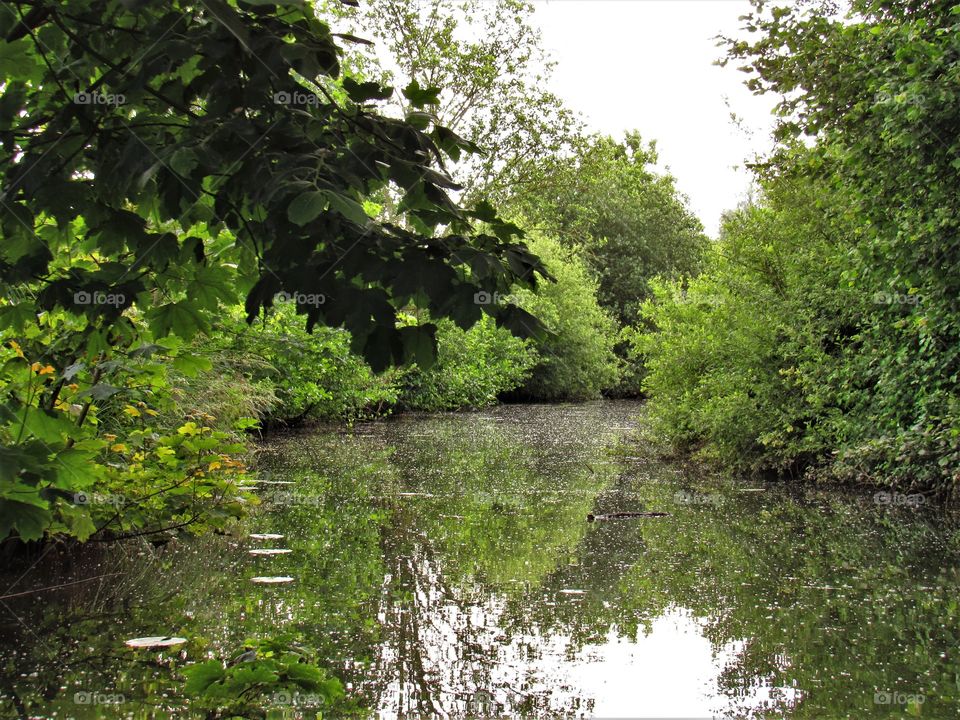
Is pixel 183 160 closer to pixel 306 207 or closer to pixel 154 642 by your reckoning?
pixel 306 207

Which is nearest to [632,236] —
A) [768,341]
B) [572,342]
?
[572,342]

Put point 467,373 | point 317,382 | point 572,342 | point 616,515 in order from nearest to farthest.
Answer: point 616,515 < point 317,382 < point 467,373 < point 572,342

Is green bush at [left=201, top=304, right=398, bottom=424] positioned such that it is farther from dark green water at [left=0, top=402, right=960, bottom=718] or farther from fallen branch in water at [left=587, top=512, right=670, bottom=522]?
dark green water at [left=0, top=402, right=960, bottom=718]

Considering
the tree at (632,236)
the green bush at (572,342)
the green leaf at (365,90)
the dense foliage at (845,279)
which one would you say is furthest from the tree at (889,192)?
the tree at (632,236)

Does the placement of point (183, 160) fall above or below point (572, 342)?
below

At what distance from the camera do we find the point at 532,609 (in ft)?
16.0

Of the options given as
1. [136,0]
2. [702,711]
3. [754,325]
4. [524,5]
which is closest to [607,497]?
[754,325]

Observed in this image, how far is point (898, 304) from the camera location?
8.88 meters

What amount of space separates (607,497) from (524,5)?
18.2 m

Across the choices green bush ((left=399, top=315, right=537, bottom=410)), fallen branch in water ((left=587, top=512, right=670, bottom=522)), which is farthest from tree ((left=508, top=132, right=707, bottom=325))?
fallen branch in water ((left=587, top=512, right=670, bottom=522))

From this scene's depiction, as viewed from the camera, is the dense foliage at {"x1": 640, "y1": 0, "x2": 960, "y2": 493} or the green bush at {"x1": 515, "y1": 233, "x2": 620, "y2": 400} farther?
the green bush at {"x1": 515, "y1": 233, "x2": 620, "y2": 400}

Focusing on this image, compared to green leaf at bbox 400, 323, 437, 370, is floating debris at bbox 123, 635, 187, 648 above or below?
below

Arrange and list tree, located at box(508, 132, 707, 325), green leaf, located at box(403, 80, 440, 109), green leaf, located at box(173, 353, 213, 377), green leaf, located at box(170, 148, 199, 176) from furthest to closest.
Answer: tree, located at box(508, 132, 707, 325)
green leaf, located at box(173, 353, 213, 377)
green leaf, located at box(403, 80, 440, 109)
green leaf, located at box(170, 148, 199, 176)

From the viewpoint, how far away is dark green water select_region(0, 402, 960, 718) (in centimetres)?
364
